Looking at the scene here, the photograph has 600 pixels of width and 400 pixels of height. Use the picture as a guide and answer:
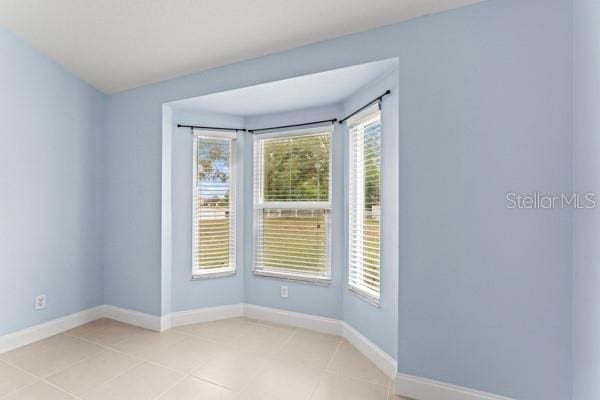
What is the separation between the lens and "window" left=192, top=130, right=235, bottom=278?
317 cm

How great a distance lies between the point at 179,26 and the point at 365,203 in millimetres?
2092

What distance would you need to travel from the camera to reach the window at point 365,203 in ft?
7.91

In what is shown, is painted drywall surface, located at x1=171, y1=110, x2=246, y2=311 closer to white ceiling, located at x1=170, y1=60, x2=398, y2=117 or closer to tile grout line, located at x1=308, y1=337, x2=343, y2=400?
white ceiling, located at x1=170, y1=60, x2=398, y2=117

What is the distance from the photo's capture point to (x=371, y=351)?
2.34m
